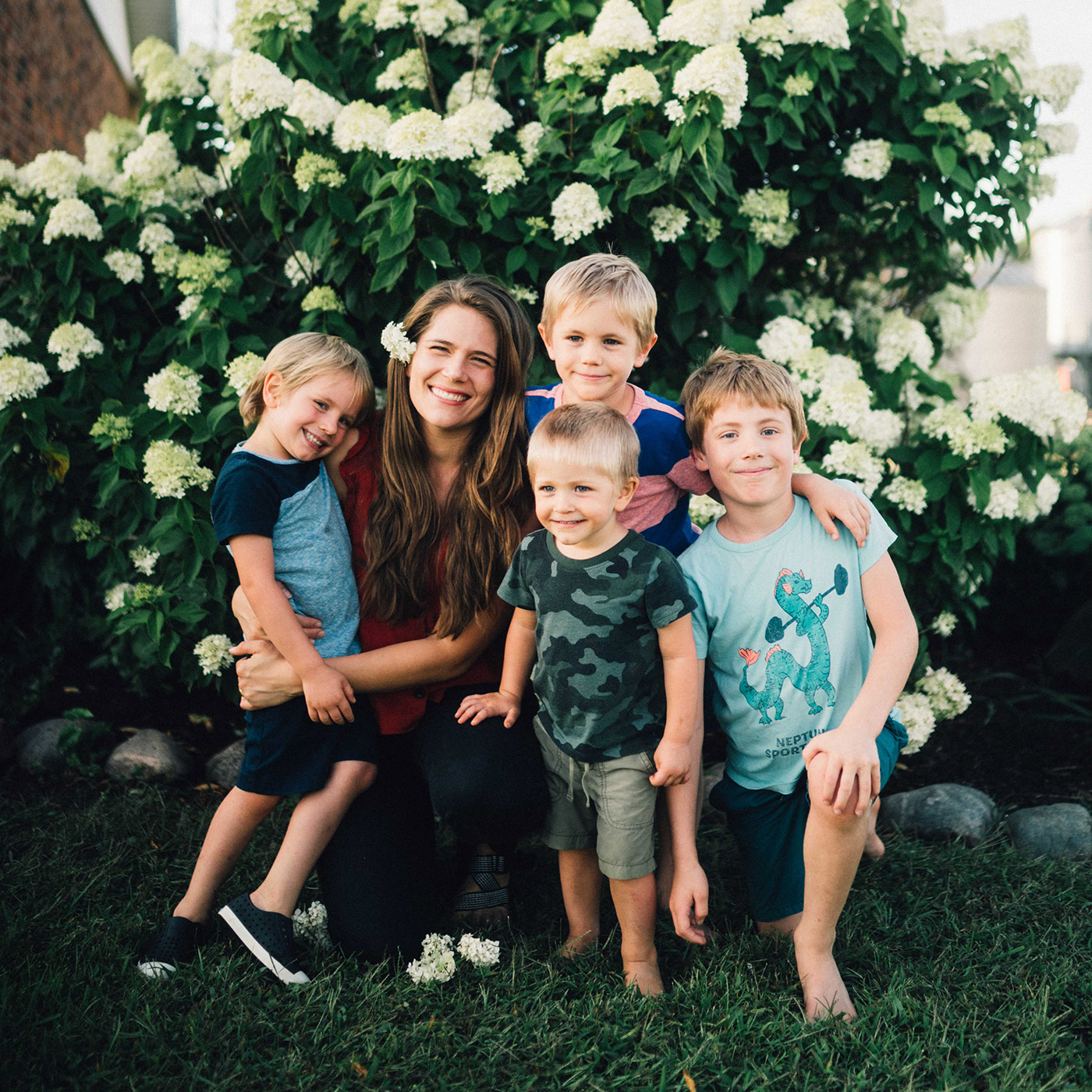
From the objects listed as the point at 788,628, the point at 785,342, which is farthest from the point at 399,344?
the point at 785,342

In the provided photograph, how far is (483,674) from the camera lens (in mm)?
2348

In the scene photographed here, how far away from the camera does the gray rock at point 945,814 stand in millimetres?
2709

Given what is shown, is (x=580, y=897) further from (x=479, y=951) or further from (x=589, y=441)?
(x=589, y=441)

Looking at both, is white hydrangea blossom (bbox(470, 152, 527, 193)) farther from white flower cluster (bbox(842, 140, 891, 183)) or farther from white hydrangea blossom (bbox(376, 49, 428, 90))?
white flower cluster (bbox(842, 140, 891, 183))

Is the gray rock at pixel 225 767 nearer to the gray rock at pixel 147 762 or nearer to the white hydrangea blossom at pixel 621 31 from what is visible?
the gray rock at pixel 147 762

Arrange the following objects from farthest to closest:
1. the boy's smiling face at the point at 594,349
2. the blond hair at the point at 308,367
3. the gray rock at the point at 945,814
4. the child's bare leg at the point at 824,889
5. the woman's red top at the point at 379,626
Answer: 1. the gray rock at the point at 945,814
2. the woman's red top at the point at 379,626
3. the blond hair at the point at 308,367
4. the boy's smiling face at the point at 594,349
5. the child's bare leg at the point at 824,889

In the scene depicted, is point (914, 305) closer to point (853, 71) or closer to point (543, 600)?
point (853, 71)

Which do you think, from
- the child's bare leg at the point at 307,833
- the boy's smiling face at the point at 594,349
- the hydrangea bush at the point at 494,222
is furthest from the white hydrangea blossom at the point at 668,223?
the child's bare leg at the point at 307,833

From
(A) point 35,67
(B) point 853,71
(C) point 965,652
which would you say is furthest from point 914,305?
(A) point 35,67

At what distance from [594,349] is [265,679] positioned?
1.12 m

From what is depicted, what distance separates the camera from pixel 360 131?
262 cm

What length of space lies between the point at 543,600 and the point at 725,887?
110 cm

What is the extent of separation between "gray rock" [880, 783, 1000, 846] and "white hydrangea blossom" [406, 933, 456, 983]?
1.52m

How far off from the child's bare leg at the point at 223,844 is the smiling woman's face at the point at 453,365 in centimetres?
104
